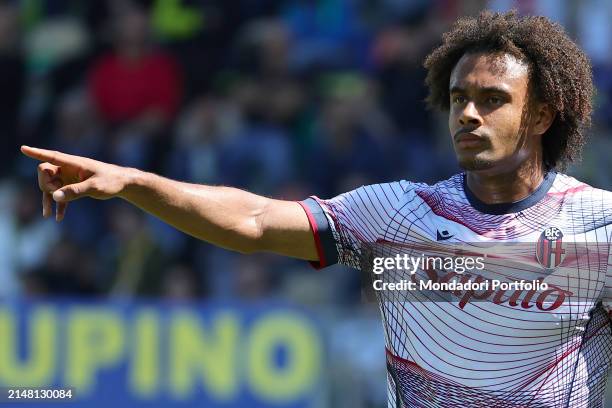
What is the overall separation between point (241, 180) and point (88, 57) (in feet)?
6.96

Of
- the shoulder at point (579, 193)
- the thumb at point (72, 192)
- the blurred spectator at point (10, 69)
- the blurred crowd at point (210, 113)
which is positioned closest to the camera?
the thumb at point (72, 192)

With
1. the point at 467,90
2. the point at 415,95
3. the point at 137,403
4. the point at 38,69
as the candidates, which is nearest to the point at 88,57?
the point at 38,69

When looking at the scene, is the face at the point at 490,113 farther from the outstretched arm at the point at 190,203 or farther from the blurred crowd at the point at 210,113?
the blurred crowd at the point at 210,113

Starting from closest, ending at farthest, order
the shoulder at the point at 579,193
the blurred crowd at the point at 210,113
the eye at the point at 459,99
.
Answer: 1. the shoulder at the point at 579,193
2. the eye at the point at 459,99
3. the blurred crowd at the point at 210,113

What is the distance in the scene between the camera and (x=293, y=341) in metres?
8.05

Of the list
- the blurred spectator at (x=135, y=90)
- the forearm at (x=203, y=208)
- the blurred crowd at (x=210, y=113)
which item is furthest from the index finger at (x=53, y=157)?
the blurred spectator at (x=135, y=90)

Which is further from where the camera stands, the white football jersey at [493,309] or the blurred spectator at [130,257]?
the blurred spectator at [130,257]

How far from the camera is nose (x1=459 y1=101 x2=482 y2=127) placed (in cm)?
418

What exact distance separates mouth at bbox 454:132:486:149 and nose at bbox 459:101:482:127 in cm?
4

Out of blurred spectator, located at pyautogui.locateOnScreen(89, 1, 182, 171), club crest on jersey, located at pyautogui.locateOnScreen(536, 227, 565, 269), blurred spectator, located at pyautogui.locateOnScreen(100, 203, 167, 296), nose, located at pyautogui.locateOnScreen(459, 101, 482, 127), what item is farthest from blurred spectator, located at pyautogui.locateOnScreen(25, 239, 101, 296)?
club crest on jersey, located at pyautogui.locateOnScreen(536, 227, 565, 269)

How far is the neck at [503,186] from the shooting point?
4238 mm

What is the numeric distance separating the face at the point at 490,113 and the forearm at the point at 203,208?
0.79 metres

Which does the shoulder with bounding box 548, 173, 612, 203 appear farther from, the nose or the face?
the nose

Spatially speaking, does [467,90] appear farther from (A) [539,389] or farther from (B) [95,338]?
(B) [95,338]
